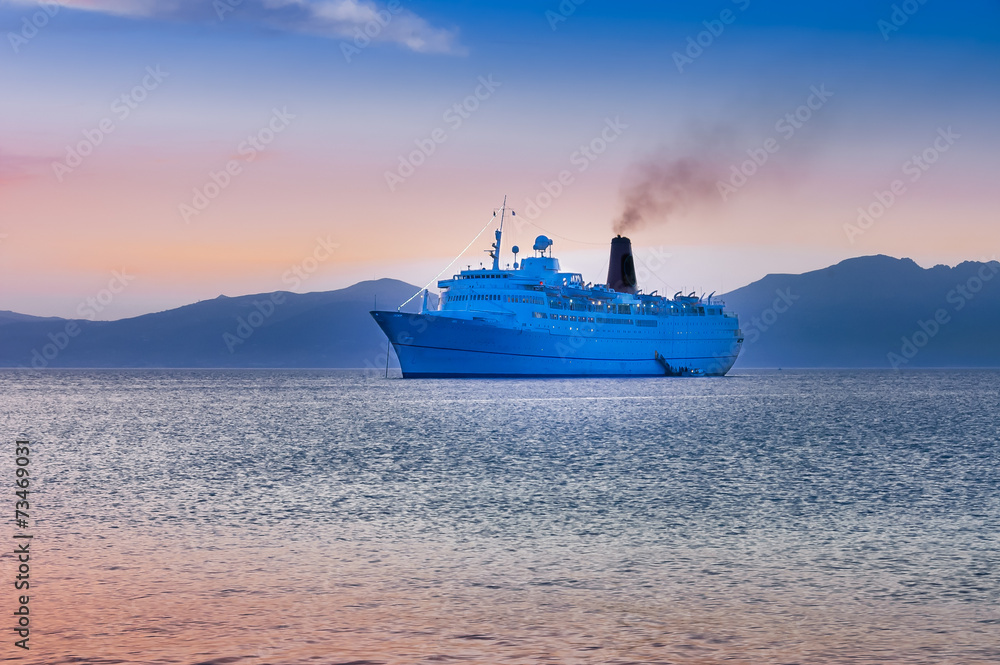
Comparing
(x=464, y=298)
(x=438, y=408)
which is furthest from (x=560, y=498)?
(x=464, y=298)

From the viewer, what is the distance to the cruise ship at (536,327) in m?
113

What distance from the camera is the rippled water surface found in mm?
11031

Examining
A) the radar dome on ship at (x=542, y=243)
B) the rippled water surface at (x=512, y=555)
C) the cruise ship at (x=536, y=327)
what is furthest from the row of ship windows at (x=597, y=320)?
the rippled water surface at (x=512, y=555)

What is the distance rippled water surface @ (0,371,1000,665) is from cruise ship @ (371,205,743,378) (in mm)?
70860

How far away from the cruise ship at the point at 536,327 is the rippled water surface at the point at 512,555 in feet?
232

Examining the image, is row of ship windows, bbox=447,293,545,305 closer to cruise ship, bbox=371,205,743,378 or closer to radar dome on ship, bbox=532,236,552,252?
cruise ship, bbox=371,205,743,378

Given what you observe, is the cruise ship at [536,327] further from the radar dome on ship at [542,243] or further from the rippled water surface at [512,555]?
the rippled water surface at [512,555]

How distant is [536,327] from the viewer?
117m

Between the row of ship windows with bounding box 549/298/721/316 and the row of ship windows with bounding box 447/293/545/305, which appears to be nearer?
the row of ship windows with bounding box 447/293/545/305

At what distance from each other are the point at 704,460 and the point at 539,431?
1610cm

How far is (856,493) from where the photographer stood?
26672 millimetres

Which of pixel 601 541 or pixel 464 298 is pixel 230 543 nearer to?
pixel 601 541

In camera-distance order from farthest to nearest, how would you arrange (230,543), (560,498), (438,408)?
1. (438,408)
2. (560,498)
3. (230,543)

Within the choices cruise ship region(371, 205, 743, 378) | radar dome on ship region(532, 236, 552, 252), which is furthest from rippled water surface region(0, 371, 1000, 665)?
radar dome on ship region(532, 236, 552, 252)
